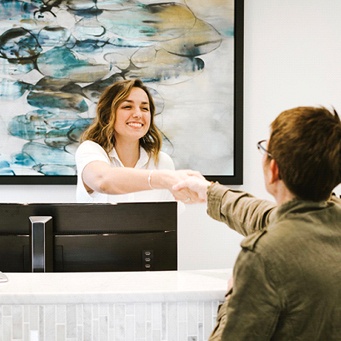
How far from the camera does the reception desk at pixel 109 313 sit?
141 cm

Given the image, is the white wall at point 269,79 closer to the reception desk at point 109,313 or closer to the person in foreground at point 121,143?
the person in foreground at point 121,143

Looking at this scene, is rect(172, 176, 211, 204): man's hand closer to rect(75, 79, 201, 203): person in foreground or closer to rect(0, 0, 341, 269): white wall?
rect(75, 79, 201, 203): person in foreground

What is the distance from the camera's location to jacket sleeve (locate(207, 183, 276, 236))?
1.44 m

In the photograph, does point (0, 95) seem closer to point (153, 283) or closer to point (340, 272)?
point (153, 283)

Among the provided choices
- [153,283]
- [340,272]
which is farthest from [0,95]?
[340,272]

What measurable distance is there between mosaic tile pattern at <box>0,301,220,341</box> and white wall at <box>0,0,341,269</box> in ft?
6.55

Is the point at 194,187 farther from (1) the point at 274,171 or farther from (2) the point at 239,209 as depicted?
(1) the point at 274,171

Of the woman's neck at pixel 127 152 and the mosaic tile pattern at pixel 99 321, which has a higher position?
the woman's neck at pixel 127 152

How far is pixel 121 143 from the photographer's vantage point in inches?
106

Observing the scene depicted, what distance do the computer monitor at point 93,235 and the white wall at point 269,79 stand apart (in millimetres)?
1604

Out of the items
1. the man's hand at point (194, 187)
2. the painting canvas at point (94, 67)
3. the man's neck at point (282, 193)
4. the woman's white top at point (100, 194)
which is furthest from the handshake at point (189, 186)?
the painting canvas at point (94, 67)

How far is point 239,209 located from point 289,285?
22.7 inches

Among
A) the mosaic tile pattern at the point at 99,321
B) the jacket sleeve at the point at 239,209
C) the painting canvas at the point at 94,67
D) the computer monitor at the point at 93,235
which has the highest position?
the painting canvas at the point at 94,67

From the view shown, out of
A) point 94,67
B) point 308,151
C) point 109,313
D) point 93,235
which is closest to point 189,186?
point 93,235
